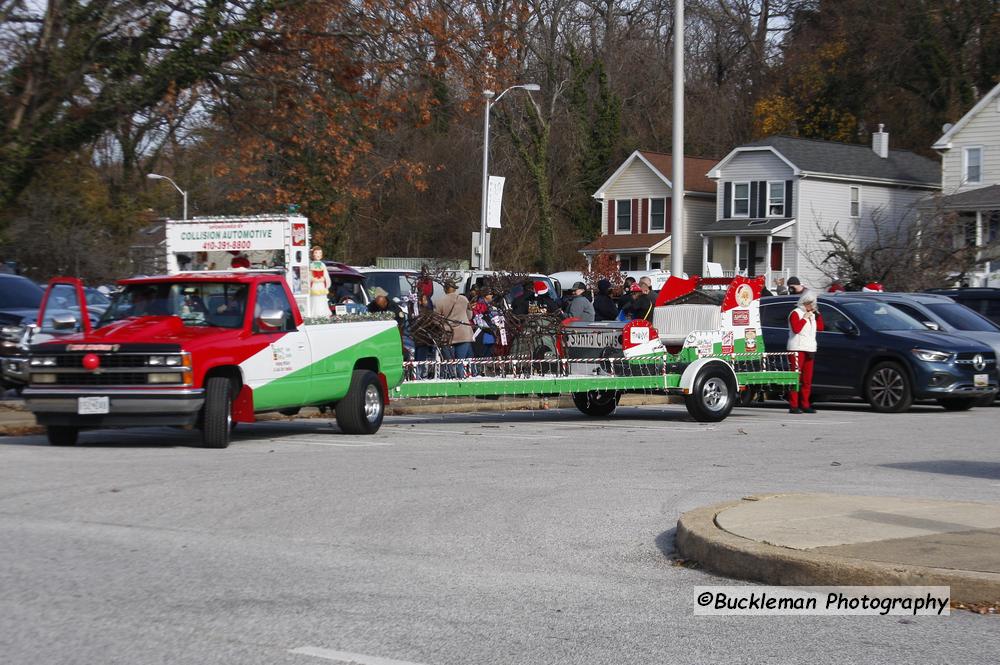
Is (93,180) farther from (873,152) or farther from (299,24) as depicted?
(873,152)

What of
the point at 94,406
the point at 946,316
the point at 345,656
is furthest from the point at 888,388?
the point at 345,656

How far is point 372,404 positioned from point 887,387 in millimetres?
8942

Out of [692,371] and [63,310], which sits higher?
[63,310]

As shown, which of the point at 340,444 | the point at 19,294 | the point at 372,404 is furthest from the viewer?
the point at 19,294

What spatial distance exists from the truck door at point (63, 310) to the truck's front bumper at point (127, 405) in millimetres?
960

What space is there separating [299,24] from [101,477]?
10293 millimetres

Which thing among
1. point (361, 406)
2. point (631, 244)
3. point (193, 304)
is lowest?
point (361, 406)

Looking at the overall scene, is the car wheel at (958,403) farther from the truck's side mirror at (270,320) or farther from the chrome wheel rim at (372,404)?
the truck's side mirror at (270,320)

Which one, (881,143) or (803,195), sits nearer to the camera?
(803,195)

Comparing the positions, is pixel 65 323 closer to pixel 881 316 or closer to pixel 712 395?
pixel 712 395

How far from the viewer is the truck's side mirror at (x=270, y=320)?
14289mm

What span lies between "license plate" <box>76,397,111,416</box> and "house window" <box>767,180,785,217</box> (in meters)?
48.1

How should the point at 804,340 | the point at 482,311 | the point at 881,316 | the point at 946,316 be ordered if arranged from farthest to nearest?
1. the point at 946,316
2. the point at 482,311
3. the point at 881,316
4. the point at 804,340

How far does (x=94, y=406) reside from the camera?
44.2ft
